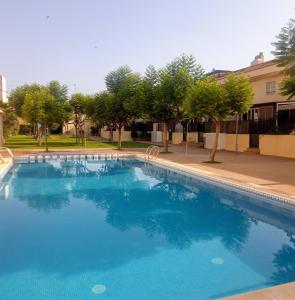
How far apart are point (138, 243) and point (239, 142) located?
20.4 meters

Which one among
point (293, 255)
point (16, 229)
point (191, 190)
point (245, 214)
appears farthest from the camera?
point (191, 190)

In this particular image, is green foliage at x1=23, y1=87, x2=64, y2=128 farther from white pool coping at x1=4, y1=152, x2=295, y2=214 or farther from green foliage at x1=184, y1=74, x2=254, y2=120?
green foliage at x1=184, y1=74, x2=254, y2=120

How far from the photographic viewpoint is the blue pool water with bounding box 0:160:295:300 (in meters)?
5.77

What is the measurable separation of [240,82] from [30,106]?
57.7 ft

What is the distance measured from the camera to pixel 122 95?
27.5 meters

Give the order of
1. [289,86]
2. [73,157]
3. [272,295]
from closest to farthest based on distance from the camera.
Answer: [272,295], [289,86], [73,157]

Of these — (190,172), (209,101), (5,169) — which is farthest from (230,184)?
(5,169)

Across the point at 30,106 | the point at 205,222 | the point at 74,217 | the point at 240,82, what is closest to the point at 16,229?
the point at 74,217

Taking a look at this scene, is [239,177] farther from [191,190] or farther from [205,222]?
[205,222]

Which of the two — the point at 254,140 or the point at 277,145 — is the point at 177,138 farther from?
the point at 277,145

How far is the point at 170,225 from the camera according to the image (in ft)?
31.1

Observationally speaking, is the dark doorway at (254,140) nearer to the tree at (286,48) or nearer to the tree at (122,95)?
the tree at (122,95)

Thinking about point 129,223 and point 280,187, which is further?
point 280,187

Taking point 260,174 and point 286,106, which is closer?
point 260,174
